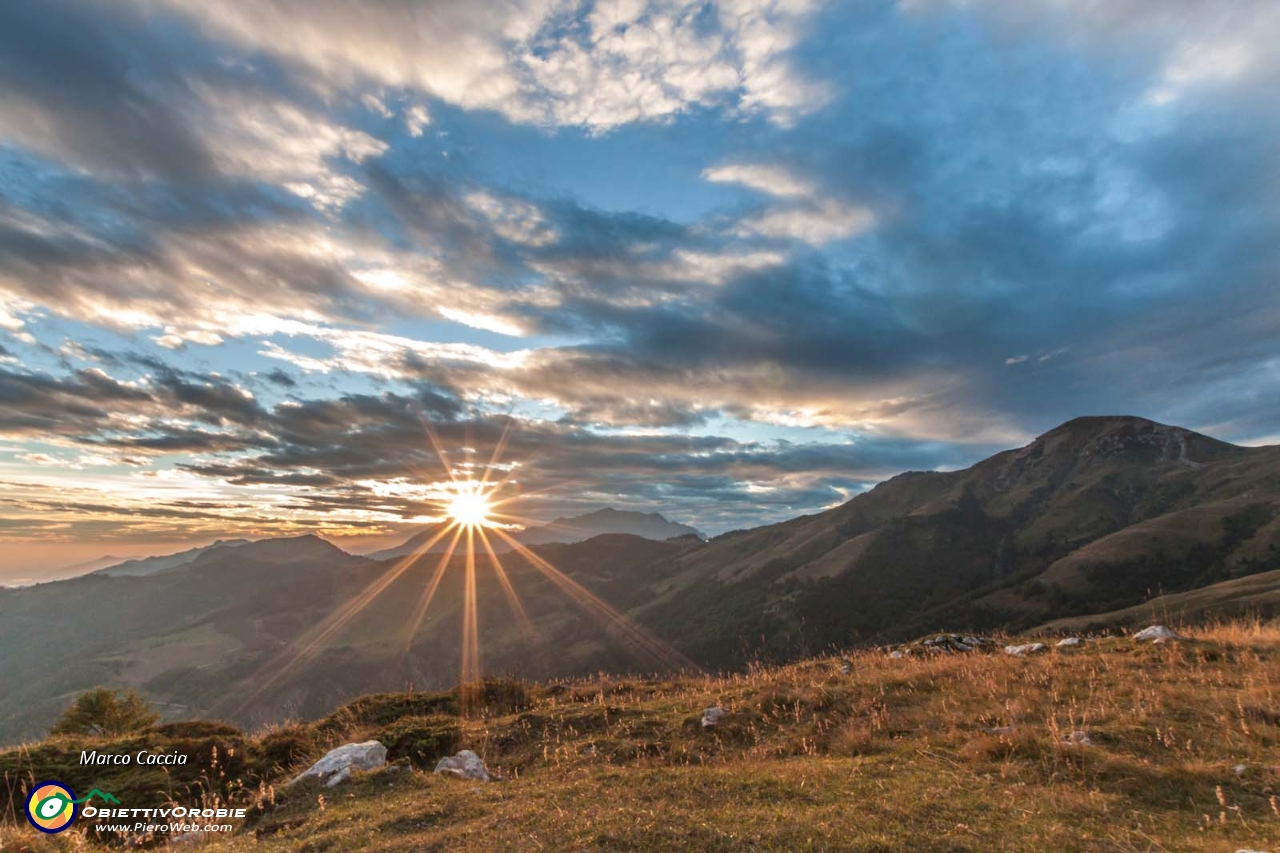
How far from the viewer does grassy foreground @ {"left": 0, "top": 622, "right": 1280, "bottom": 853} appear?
20.6ft

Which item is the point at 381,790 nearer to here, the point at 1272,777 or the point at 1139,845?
the point at 1139,845

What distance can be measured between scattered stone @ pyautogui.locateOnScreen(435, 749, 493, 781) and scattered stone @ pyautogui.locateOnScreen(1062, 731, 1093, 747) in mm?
9490

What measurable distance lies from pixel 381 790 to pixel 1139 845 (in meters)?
9.73

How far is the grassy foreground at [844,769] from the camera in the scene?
6285 millimetres

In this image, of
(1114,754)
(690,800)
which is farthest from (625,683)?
(1114,754)

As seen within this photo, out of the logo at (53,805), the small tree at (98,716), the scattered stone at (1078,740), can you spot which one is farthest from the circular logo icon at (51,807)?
the small tree at (98,716)

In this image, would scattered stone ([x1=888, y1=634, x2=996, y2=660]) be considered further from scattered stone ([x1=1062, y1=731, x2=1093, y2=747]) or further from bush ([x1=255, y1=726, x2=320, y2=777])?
bush ([x1=255, y1=726, x2=320, y2=777])

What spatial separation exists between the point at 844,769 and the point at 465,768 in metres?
6.39

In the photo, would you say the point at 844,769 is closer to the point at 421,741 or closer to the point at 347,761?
the point at 347,761

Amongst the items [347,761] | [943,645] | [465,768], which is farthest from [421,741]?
[943,645]

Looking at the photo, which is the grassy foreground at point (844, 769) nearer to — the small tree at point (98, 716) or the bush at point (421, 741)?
the bush at point (421, 741)

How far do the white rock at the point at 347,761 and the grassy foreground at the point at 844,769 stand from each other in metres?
0.45

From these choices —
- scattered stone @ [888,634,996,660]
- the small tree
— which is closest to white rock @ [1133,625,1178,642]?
scattered stone @ [888,634,996,660]

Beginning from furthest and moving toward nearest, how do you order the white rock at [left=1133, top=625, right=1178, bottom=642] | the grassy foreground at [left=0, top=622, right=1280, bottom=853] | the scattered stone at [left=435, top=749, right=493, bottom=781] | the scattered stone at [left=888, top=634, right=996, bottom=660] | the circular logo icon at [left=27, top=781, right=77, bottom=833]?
the scattered stone at [left=888, top=634, right=996, bottom=660], the white rock at [left=1133, top=625, right=1178, bottom=642], the scattered stone at [left=435, top=749, right=493, bottom=781], the circular logo icon at [left=27, top=781, right=77, bottom=833], the grassy foreground at [left=0, top=622, right=1280, bottom=853]
